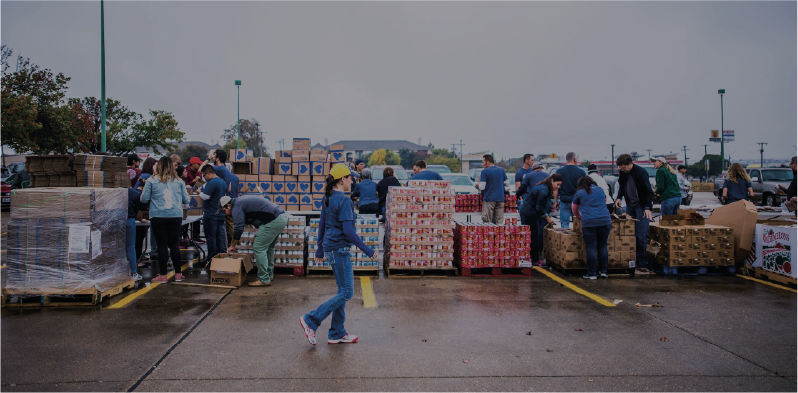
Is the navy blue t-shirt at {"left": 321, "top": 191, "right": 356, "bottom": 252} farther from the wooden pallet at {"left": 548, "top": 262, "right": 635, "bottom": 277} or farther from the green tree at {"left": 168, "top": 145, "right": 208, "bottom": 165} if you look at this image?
the green tree at {"left": 168, "top": 145, "right": 208, "bottom": 165}

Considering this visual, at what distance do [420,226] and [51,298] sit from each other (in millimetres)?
5401

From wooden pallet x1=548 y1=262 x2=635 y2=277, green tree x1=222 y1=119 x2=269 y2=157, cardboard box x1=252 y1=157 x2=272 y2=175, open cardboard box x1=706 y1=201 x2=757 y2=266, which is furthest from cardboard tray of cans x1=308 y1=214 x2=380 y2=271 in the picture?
green tree x1=222 y1=119 x2=269 y2=157

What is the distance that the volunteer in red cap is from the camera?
11.0 metres

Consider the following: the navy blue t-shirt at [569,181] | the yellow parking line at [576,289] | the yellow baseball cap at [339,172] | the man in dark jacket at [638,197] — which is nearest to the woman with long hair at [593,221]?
the yellow parking line at [576,289]

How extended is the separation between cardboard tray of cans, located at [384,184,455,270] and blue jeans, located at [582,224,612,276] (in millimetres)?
2326

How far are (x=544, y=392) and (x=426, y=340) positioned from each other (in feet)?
5.07

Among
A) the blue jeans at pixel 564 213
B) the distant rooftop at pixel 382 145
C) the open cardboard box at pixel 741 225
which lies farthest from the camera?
the distant rooftop at pixel 382 145

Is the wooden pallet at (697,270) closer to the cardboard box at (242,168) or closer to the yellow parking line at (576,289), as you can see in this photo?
the yellow parking line at (576,289)

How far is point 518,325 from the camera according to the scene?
5773mm

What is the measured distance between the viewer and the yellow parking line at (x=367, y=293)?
6660 millimetres

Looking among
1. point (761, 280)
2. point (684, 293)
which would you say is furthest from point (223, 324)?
point (761, 280)

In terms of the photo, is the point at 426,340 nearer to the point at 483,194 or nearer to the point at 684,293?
the point at 684,293

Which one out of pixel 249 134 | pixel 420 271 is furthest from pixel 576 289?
pixel 249 134

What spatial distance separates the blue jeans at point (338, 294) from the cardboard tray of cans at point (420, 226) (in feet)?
10.9
